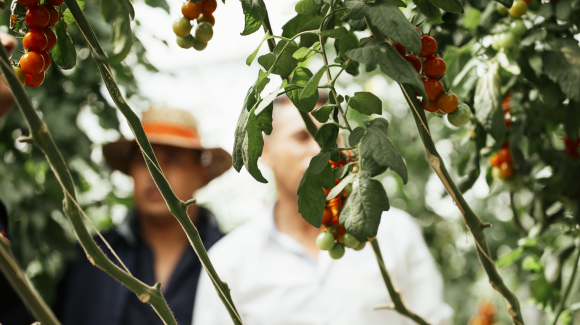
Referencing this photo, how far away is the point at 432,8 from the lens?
38 cm

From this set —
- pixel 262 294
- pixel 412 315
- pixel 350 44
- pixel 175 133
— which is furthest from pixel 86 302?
pixel 350 44

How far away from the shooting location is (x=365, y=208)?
31cm

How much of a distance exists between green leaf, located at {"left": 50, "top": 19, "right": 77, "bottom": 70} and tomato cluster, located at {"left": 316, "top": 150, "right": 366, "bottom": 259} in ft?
0.89

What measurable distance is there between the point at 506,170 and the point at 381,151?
0.55 metres

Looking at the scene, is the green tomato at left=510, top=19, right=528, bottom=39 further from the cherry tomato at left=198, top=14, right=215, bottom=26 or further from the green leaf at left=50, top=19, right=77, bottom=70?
the green leaf at left=50, top=19, right=77, bottom=70

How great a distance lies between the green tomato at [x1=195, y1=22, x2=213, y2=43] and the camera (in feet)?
1.27

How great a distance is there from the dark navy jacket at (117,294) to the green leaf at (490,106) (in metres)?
1.28

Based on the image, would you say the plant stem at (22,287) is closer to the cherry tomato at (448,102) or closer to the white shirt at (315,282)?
the cherry tomato at (448,102)

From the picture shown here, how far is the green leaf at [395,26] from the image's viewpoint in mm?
Result: 281

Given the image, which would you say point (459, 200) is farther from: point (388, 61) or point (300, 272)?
point (300, 272)

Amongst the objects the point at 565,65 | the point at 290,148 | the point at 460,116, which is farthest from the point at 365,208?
the point at 290,148

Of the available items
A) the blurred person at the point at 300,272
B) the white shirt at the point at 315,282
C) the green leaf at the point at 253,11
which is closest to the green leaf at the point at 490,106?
the green leaf at the point at 253,11

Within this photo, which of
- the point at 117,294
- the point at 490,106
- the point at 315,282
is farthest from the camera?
the point at 117,294

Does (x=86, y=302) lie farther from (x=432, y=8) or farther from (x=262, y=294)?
(x=432, y=8)
